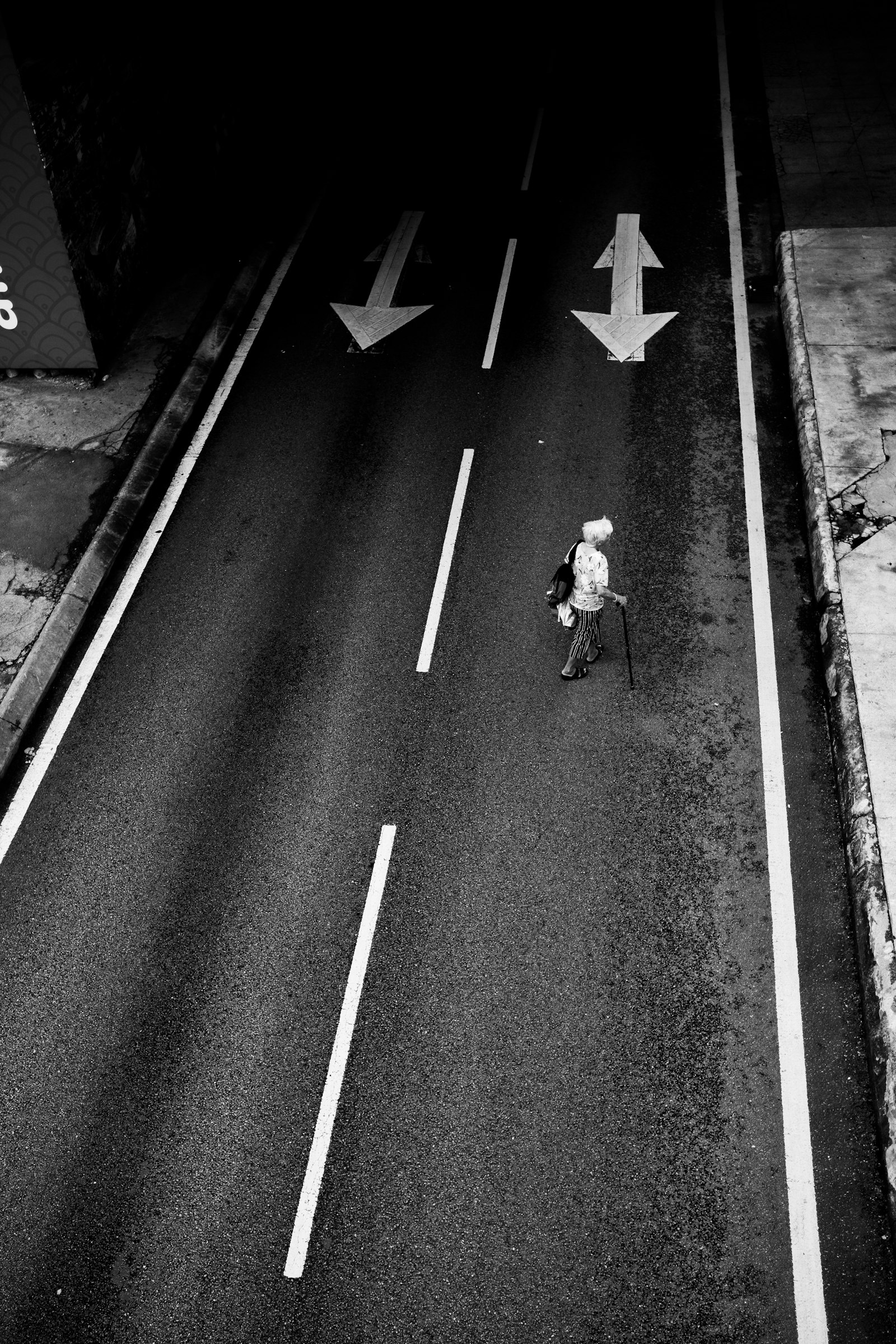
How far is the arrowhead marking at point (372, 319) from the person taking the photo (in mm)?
14134

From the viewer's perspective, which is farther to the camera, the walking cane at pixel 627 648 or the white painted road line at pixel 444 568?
the white painted road line at pixel 444 568

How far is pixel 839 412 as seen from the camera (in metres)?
11.9

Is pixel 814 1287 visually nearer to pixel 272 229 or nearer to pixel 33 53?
pixel 33 53

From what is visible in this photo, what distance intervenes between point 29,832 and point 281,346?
25.1ft

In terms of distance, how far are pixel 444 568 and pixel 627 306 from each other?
5638 mm

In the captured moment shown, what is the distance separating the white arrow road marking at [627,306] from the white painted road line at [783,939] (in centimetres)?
136

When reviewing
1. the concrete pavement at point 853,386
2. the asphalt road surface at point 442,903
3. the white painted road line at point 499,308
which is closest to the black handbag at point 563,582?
the asphalt road surface at point 442,903

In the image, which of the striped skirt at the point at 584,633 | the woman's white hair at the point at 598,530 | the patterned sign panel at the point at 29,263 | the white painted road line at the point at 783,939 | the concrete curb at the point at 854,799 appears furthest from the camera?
the patterned sign panel at the point at 29,263

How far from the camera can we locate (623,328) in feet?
46.0

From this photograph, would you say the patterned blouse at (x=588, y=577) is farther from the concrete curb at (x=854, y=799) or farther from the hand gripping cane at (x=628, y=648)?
the concrete curb at (x=854, y=799)

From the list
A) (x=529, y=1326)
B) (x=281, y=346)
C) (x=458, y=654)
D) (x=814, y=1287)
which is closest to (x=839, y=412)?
(x=458, y=654)

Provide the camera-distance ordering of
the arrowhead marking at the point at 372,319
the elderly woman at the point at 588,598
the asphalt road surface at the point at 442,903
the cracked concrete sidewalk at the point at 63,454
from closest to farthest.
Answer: the asphalt road surface at the point at 442,903 → the elderly woman at the point at 588,598 → the cracked concrete sidewalk at the point at 63,454 → the arrowhead marking at the point at 372,319

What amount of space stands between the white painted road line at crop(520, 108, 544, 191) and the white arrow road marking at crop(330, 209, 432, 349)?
2.65 m

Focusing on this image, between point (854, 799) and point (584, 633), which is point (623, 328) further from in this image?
point (854, 799)
